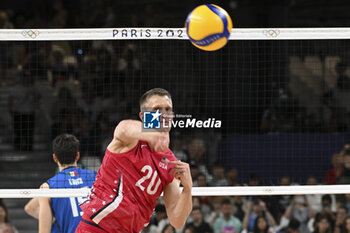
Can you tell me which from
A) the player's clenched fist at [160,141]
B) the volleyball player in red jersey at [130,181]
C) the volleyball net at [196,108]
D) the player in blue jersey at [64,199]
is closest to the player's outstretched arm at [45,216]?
the player in blue jersey at [64,199]

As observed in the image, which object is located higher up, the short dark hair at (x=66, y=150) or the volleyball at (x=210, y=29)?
the volleyball at (x=210, y=29)

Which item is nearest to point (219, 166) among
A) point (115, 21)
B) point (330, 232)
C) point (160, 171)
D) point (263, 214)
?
point (263, 214)

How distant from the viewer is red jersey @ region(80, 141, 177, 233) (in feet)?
15.0

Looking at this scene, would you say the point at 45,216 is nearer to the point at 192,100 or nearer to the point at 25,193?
the point at 25,193

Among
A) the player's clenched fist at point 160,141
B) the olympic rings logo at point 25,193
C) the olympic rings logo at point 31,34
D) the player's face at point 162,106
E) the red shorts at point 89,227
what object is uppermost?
the olympic rings logo at point 31,34

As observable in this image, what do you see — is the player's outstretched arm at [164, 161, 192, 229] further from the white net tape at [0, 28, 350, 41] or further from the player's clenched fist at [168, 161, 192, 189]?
the white net tape at [0, 28, 350, 41]

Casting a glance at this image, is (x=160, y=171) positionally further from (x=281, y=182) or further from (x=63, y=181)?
(x=281, y=182)

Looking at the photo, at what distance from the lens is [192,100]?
10.6m

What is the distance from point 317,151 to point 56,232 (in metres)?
6.74

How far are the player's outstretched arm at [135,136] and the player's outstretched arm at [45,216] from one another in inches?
70.1

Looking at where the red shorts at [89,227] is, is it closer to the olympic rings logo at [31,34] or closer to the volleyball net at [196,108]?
the olympic rings logo at [31,34]

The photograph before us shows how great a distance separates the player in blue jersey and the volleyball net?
328cm

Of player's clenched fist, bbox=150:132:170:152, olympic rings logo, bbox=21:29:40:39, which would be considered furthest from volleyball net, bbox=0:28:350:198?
player's clenched fist, bbox=150:132:170:152

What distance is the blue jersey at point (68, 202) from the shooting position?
5.96m
